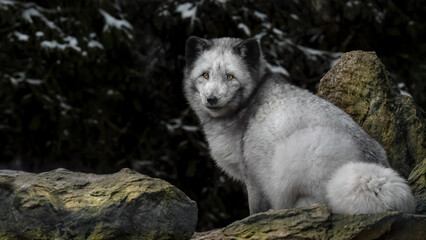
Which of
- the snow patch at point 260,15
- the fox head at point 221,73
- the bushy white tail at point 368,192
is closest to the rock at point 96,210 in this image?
the bushy white tail at point 368,192

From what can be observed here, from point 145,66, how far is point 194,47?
326cm

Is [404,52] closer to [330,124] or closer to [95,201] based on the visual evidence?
[330,124]

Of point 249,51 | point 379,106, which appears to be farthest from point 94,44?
point 379,106

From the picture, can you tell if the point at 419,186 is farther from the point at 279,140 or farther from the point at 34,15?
the point at 34,15

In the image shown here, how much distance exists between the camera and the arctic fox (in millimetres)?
4168

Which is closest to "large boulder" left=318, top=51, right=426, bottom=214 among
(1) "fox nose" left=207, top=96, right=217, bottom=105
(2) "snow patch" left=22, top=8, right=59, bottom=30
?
(1) "fox nose" left=207, top=96, right=217, bottom=105

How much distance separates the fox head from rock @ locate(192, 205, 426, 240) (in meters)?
1.33

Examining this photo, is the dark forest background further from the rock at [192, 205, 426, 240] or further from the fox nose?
the rock at [192, 205, 426, 240]

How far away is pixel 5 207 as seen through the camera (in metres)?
4.20

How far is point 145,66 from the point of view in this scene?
8656 mm

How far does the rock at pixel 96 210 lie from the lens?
4.10 metres

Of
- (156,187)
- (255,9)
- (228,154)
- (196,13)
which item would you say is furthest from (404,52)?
(156,187)

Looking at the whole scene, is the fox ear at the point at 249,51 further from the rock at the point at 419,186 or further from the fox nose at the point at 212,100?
the rock at the point at 419,186

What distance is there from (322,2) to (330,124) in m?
3.99
